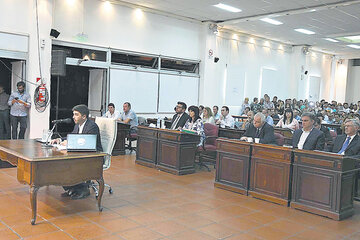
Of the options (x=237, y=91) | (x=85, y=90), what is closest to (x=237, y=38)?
(x=237, y=91)

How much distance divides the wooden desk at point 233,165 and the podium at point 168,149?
43.5 inches

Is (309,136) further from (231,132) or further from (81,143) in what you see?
(81,143)

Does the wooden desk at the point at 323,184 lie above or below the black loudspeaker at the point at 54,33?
below

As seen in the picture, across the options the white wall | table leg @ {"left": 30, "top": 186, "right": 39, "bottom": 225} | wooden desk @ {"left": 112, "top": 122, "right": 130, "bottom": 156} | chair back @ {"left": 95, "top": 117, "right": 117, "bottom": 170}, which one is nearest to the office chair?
chair back @ {"left": 95, "top": 117, "right": 117, "bottom": 170}

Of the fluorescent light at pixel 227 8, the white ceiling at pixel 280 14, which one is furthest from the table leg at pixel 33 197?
the fluorescent light at pixel 227 8

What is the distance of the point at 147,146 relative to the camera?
7770mm

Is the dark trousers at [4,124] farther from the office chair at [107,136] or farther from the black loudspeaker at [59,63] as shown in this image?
the office chair at [107,136]

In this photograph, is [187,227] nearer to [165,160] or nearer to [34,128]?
[165,160]

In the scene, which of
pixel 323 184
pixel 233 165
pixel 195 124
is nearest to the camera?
pixel 323 184

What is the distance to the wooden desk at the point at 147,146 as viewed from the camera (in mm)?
7600

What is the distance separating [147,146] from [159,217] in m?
3.29

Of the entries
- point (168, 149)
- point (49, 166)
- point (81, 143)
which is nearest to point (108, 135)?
point (81, 143)

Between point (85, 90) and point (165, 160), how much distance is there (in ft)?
17.6

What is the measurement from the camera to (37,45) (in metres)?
9.12
